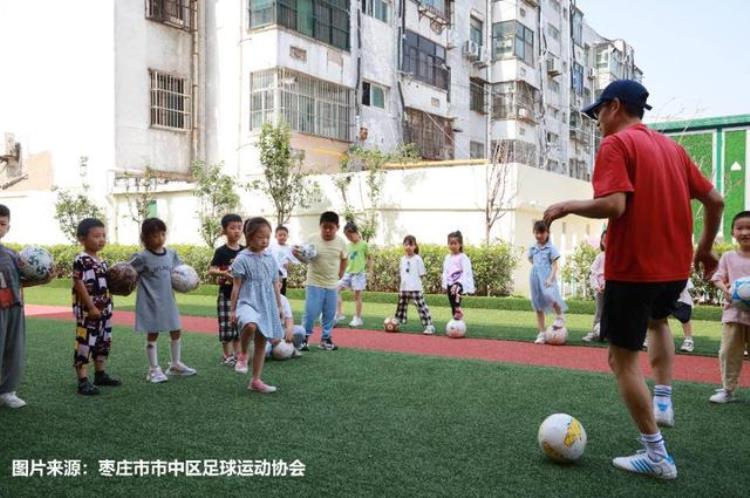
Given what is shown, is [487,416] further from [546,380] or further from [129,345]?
[129,345]

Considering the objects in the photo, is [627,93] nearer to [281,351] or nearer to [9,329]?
[9,329]

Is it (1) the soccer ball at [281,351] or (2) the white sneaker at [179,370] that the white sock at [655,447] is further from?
(1) the soccer ball at [281,351]

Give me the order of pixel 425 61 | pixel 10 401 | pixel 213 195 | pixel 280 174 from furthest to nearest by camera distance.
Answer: pixel 425 61, pixel 213 195, pixel 280 174, pixel 10 401

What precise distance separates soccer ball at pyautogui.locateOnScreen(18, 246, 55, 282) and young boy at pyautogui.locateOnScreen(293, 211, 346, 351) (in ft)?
11.3

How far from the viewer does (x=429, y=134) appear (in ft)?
94.8

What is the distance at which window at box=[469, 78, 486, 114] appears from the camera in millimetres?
32219

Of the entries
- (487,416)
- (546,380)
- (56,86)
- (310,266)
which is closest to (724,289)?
(546,380)

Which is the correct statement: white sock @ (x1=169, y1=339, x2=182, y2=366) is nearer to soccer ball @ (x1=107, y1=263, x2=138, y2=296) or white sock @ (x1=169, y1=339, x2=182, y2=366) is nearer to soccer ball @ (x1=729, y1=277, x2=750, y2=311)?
soccer ball @ (x1=107, y1=263, x2=138, y2=296)

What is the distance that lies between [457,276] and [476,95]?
2333cm

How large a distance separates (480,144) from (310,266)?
25.2 meters

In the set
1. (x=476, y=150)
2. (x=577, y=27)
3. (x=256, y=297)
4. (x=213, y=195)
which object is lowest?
(x=256, y=297)

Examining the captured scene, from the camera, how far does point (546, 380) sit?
22.5ft

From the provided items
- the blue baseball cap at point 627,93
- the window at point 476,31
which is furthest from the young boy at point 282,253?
the window at point 476,31

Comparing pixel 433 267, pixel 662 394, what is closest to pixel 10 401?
pixel 662 394
